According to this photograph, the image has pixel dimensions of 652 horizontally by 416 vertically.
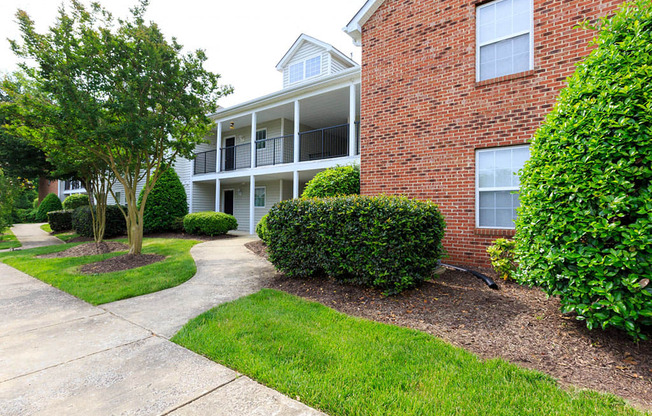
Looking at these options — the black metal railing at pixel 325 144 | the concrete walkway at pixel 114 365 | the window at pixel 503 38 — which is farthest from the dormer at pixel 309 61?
the concrete walkway at pixel 114 365

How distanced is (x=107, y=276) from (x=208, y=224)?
6669mm

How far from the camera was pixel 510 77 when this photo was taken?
19.4 ft

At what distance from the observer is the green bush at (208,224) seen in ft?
41.9

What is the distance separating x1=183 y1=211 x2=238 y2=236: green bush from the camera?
12.8 metres

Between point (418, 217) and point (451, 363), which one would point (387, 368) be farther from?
point (418, 217)

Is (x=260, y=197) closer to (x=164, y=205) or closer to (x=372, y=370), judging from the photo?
(x=164, y=205)

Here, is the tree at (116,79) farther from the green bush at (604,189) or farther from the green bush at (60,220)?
the green bush at (60,220)

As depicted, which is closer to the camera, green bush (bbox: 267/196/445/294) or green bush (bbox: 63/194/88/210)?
green bush (bbox: 267/196/445/294)

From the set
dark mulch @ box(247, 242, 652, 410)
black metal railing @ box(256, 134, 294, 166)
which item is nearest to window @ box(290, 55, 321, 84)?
black metal railing @ box(256, 134, 294, 166)

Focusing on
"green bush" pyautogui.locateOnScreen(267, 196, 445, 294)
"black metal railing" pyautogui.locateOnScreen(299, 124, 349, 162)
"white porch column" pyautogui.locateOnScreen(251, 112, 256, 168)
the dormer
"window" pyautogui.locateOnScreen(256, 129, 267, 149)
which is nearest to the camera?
"green bush" pyautogui.locateOnScreen(267, 196, 445, 294)

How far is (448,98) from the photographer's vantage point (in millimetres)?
6570

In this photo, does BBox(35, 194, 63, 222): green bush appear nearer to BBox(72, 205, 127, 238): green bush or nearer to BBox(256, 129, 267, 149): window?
BBox(72, 205, 127, 238): green bush

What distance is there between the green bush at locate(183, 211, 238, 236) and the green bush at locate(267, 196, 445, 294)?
317 inches

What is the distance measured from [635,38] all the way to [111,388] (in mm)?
5519
